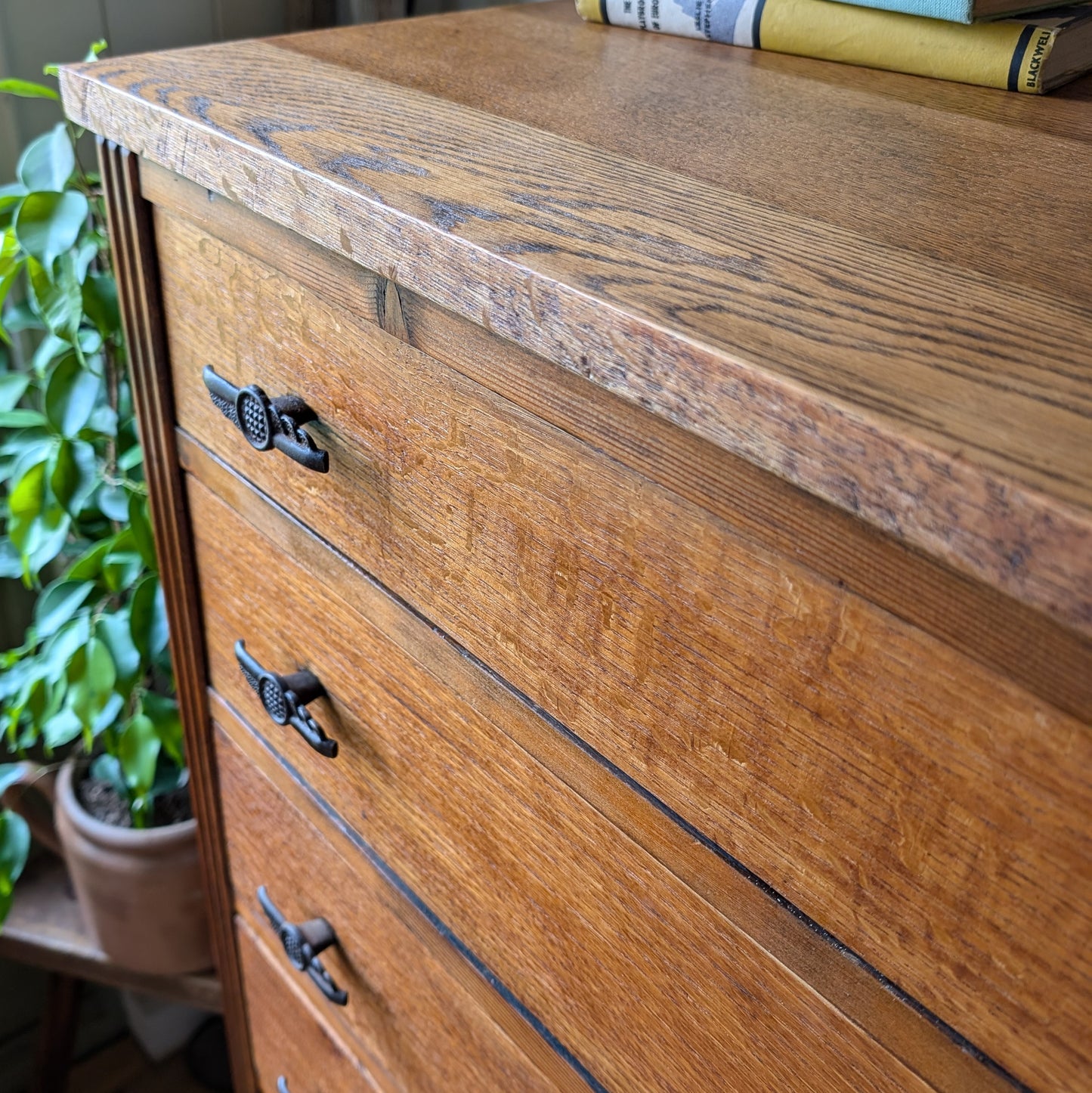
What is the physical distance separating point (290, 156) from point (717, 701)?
0.26 meters

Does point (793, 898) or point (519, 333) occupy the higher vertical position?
point (519, 333)

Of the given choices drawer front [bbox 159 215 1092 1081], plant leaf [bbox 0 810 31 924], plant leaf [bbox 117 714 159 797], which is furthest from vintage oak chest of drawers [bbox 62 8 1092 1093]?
plant leaf [bbox 0 810 31 924]

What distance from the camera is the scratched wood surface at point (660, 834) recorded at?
332mm

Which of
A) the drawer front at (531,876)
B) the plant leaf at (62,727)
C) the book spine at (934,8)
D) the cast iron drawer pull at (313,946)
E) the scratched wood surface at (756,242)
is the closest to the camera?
the scratched wood surface at (756,242)

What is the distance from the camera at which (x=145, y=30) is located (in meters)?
0.97

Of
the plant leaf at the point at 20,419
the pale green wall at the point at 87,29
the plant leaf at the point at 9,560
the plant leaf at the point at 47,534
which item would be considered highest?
the pale green wall at the point at 87,29

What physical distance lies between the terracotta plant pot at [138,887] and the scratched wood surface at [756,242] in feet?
2.18

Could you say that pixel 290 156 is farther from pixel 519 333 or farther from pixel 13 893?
pixel 13 893

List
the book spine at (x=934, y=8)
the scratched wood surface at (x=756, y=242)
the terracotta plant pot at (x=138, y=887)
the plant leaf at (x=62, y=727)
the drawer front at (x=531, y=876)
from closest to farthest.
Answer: the scratched wood surface at (x=756, y=242) → the drawer front at (x=531, y=876) → the book spine at (x=934, y=8) → the plant leaf at (x=62, y=727) → the terracotta plant pot at (x=138, y=887)

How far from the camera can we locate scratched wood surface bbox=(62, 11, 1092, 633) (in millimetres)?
260

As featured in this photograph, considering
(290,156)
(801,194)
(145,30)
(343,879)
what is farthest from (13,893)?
(801,194)

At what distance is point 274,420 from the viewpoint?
48 centimetres

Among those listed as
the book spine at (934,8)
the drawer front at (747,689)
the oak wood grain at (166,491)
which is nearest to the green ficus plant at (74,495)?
the oak wood grain at (166,491)

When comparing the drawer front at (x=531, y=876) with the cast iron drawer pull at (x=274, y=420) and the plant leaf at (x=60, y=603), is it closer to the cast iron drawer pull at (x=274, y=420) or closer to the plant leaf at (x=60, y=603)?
the cast iron drawer pull at (x=274, y=420)
